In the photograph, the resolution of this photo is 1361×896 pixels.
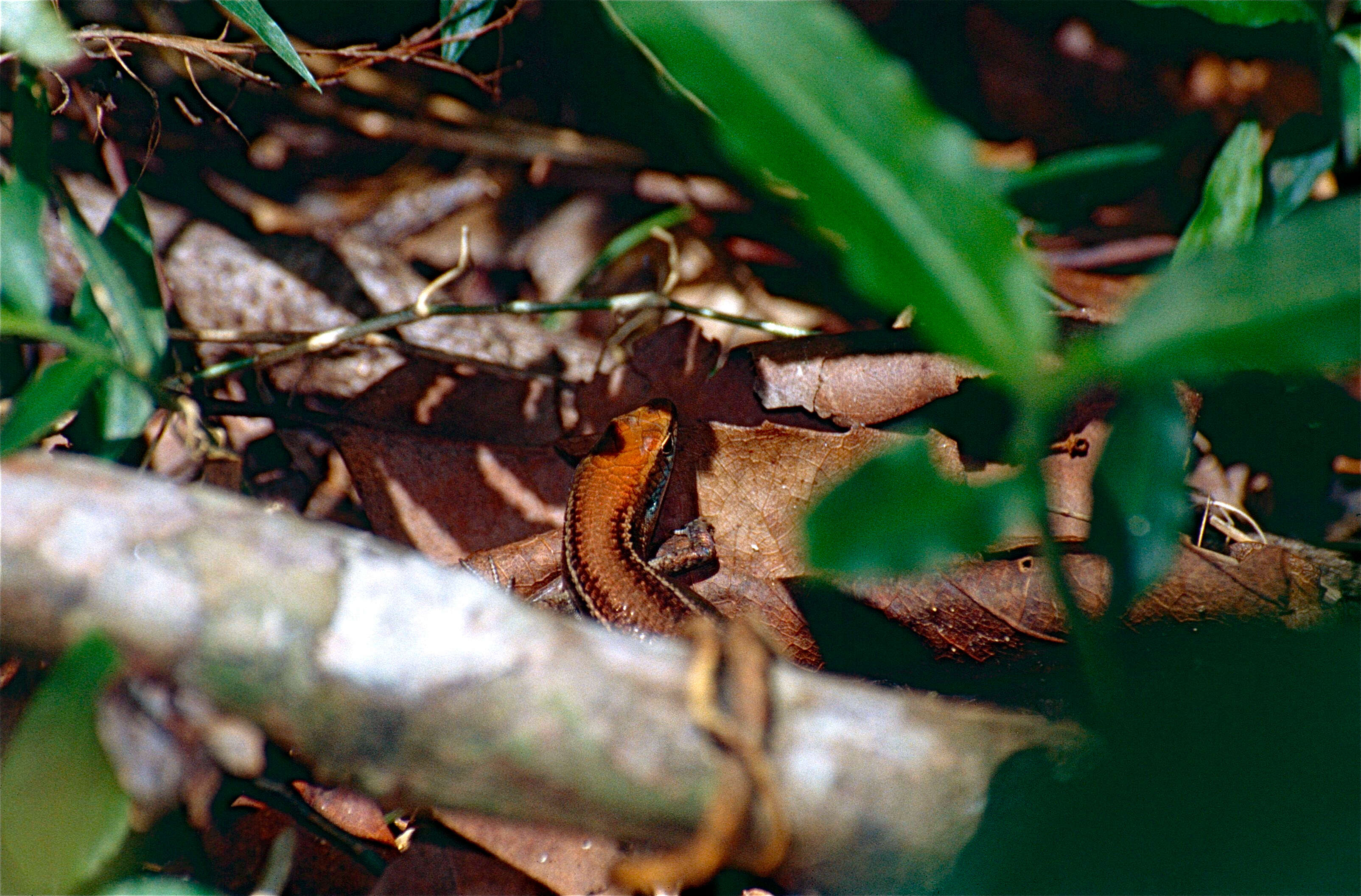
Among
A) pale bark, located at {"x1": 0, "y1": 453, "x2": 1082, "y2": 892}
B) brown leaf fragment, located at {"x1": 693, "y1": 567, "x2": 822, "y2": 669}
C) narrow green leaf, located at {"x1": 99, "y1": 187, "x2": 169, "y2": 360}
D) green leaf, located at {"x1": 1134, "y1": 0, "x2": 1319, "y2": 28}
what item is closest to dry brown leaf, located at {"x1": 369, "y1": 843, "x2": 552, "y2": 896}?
brown leaf fragment, located at {"x1": 693, "y1": 567, "x2": 822, "y2": 669}

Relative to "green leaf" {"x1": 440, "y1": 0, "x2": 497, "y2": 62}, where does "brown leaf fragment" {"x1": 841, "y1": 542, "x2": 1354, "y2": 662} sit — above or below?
below

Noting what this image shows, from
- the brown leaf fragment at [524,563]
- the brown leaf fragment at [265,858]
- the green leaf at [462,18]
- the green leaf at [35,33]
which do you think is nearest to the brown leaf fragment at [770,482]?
the brown leaf fragment at [524,563]

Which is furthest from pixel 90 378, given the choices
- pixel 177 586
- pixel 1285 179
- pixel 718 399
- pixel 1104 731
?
pixel 1285 179

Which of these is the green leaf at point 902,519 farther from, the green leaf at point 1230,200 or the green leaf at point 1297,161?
the green leaf at point 1297,161

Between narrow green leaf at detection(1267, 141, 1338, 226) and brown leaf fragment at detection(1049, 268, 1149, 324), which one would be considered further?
brown leaf fragment at detection(1049, 268, 1149, 324)

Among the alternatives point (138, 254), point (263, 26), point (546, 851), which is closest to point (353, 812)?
point (546, 851)

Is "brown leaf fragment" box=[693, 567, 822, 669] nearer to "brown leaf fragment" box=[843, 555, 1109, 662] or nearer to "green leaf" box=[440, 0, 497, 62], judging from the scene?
"brown leaf fragment" box=[843, 555, 1109, 662]
